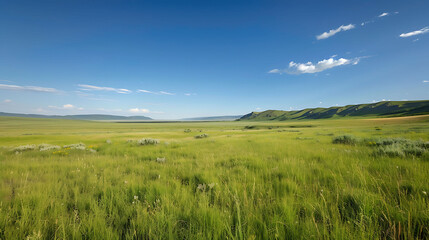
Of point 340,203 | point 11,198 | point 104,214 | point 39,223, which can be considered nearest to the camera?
point 39,223

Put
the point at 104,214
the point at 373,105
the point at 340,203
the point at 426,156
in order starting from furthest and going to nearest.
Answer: the point at 373,105, the point at 426,156, the point at 340,203, the point at 104,214

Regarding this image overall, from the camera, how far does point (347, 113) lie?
19700 centimetres

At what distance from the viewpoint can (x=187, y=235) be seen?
1.76 meters

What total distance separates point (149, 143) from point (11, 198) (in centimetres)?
1003

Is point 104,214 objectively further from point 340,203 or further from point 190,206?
point 340,203

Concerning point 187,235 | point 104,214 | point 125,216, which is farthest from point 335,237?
point 104,214

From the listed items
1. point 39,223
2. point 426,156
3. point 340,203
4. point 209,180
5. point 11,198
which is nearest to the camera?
point 39,223

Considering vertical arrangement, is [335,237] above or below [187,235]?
above

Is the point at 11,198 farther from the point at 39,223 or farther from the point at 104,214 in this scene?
the point at 104,214

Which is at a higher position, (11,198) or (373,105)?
(373,105)

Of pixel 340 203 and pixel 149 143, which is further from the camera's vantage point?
pixel 149 143

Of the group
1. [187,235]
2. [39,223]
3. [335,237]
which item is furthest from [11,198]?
[335,237]

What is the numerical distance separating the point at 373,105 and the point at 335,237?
931ft

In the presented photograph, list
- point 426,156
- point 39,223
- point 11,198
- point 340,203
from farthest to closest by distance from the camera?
point 426,156 < point 11,198 < point 340,203 < point 39,223
